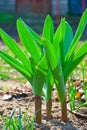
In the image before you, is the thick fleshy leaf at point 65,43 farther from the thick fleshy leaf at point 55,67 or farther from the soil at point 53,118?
the soil at point 53,118

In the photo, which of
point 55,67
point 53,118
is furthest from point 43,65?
point 53,118

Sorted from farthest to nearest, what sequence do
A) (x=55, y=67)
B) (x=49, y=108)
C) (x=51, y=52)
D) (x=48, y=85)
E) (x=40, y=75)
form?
(x=49, y=108)
(x=48, y=85)
(x=40, y=75)
(x=55, y=67)
(x=51, y=52)

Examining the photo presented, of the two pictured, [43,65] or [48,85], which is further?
[48,85]

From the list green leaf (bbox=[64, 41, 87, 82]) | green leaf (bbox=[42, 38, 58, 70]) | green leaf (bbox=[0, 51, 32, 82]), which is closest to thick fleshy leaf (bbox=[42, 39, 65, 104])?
green leaf (bbox=[42, 38, 58, 70])

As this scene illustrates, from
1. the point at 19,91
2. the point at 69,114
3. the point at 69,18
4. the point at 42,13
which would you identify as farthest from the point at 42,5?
the point at 69,114

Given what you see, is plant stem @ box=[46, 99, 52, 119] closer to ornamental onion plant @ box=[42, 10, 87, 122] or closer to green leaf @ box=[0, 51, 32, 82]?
ornamental onion plant @ box=[42, 10, 87, 122]

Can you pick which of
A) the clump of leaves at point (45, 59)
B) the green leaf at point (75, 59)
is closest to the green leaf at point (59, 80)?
the clump of leaves at point (45, 59)

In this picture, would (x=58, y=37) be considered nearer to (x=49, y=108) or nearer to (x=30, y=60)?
(x=30, y=60)

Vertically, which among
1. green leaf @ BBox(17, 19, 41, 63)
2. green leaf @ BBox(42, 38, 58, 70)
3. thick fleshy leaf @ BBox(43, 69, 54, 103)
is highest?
green leaf @ BBox(17, 19, 41, 63)

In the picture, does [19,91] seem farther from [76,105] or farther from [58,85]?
[58,85]
